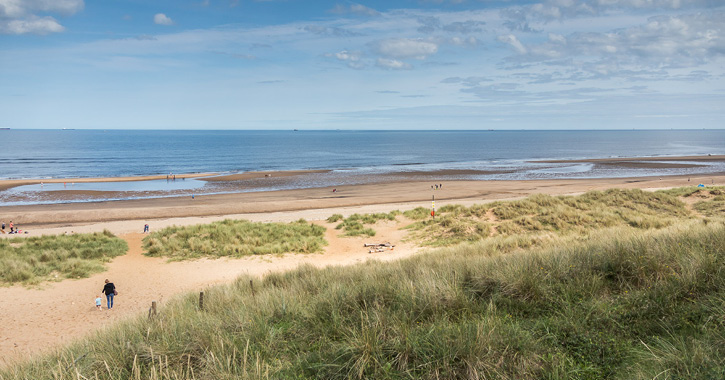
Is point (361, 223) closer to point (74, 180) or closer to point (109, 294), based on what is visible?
point (109, 294)

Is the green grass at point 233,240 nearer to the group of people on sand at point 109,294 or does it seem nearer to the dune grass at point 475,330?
the group of people on sand at point 109,294

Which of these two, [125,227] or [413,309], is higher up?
[413,309]

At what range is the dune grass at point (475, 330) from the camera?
4.23m

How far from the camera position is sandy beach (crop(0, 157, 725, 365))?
40.5 ft

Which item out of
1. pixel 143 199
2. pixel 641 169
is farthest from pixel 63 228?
pixel 641 169

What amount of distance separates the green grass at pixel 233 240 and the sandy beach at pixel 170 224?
0.85 metres

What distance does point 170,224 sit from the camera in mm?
30719

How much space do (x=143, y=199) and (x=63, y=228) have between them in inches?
568

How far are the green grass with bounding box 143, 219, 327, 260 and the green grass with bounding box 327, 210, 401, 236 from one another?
1.49 m

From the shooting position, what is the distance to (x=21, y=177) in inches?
2411

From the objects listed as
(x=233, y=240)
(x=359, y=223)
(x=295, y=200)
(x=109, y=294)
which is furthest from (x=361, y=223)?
(x=295, y=200)

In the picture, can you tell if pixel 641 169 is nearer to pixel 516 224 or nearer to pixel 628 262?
pixel 516 224

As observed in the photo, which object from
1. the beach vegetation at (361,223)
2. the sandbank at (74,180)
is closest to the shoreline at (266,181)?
the sandbank at (74,180)

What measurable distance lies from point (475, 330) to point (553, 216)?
20197 mm
